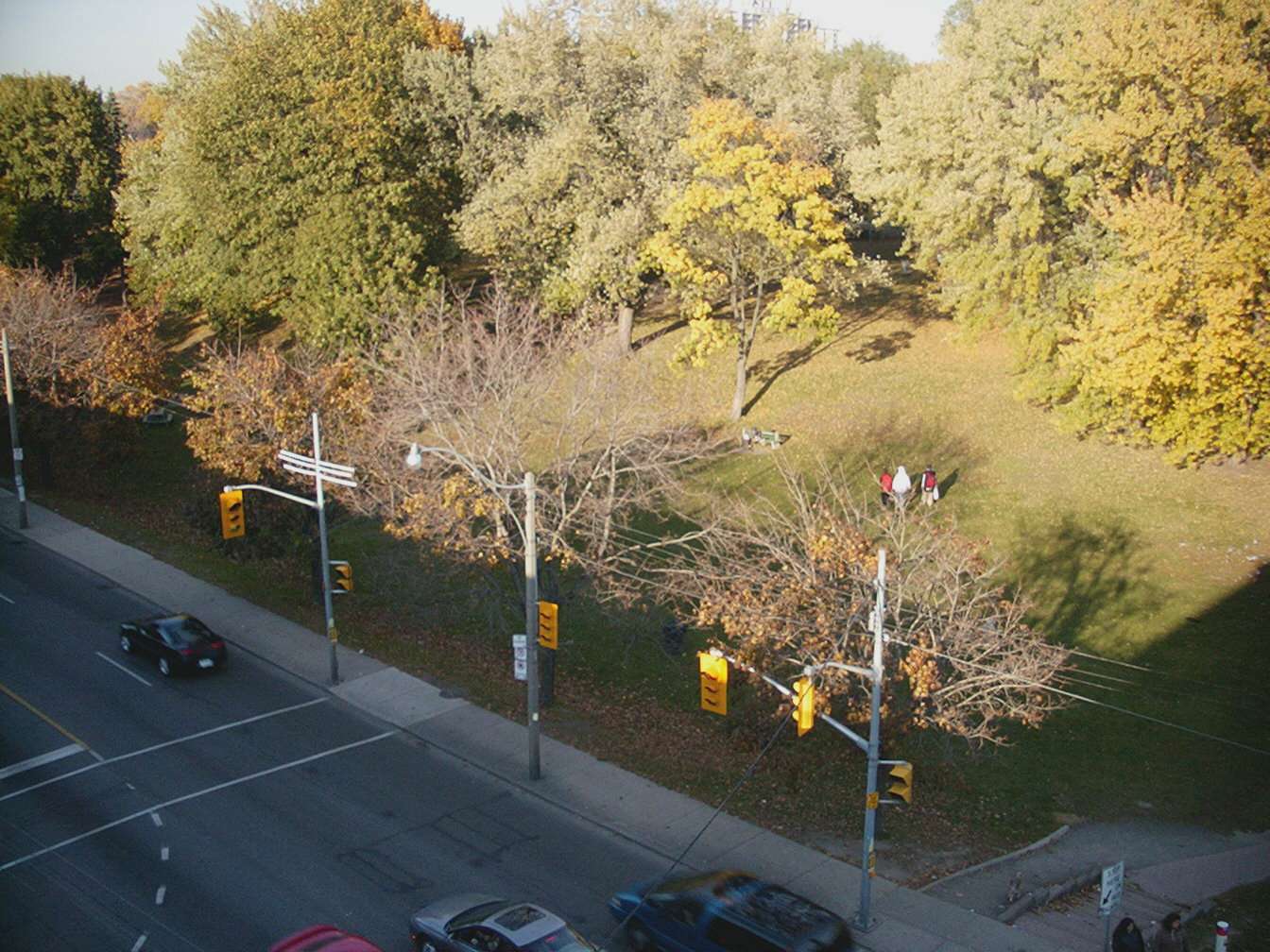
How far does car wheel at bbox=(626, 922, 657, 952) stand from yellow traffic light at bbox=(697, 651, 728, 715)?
3.72 m

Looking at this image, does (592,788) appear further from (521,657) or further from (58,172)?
(58,172)

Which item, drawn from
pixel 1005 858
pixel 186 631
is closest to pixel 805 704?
pixel 1005 858

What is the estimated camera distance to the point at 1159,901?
18062mm

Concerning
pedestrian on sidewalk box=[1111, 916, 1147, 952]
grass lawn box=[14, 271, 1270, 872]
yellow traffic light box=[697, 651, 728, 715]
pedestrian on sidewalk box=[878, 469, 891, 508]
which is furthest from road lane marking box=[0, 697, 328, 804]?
pedestrian on sidewalk box=[1111, 916, 1147, 952]

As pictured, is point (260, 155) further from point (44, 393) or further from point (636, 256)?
point (636, 256)

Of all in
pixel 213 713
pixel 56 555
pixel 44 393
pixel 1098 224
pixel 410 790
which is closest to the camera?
pixel 410 790

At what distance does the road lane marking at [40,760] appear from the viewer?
21.7 metres

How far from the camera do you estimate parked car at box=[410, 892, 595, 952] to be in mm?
14977

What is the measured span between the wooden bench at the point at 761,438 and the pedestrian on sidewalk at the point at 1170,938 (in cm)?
2559

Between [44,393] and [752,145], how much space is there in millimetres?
27051

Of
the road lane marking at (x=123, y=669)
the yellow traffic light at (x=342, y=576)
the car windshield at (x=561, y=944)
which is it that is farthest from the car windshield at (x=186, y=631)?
the car windshield at (x=561, y=944)

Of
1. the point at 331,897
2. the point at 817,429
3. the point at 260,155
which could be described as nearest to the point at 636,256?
the point at 817,429

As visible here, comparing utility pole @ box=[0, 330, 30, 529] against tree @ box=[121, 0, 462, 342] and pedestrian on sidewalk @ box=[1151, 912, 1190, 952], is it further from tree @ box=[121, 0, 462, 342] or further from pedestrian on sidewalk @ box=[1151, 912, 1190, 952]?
pedestrian on sidewalk @ box=[1151, 912, 1190, 952]

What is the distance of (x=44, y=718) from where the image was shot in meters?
23.9
